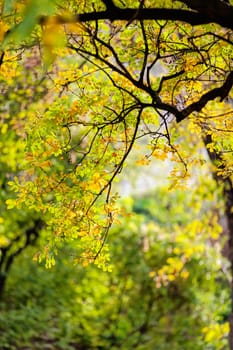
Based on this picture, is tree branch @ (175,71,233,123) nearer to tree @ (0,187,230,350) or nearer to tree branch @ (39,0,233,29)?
tree branch @ (39,0,233,29)

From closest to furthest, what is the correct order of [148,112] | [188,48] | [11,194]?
[188,48] < [148,112] < [11,194]

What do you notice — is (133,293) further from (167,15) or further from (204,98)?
(167,15)

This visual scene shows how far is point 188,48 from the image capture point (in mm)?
2520

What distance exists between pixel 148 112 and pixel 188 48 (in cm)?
65

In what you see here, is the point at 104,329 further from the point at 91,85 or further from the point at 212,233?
the point at 91,85

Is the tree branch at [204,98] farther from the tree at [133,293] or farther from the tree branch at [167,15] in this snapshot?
the tree at [133,293]

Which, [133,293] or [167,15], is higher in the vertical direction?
[133,293]

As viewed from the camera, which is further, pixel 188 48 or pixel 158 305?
pixel 158 305

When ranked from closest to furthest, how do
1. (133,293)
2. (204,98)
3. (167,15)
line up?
1. (167,15)
2. (204,98)
3. (133,293)

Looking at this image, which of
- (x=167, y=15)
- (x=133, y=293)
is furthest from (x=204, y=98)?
(x=133, y=293)

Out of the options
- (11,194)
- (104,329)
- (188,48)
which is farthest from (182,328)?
(188,48)

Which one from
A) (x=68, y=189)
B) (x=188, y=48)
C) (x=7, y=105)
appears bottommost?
(x=68, y=189)

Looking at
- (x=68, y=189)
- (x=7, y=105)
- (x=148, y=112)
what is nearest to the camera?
(x=68, y=189)

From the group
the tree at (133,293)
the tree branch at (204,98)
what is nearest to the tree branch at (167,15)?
the tree branch at (204,98)
